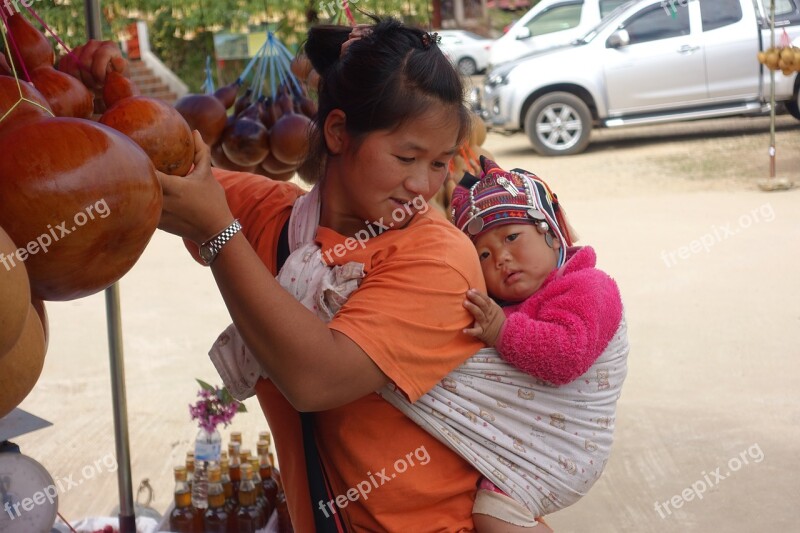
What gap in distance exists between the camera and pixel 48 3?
2.21 m

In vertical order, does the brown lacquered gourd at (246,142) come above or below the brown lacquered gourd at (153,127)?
below

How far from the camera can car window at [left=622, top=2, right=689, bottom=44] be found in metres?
11.5

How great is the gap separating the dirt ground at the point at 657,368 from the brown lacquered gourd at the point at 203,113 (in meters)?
2.22

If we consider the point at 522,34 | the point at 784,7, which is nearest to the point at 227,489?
the point at 784,7

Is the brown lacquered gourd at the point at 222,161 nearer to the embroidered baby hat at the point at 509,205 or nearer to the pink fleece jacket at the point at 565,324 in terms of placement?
the embroidered baby hat at the point at 509,205

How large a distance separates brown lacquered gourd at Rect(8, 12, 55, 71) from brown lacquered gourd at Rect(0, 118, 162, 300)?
1.15 feet

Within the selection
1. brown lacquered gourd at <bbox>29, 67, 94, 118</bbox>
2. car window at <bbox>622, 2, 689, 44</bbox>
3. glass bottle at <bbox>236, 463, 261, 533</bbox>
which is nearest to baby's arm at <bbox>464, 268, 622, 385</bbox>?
brown lacquered gourd at <bbox>29, 67, 94, 118</bbox>

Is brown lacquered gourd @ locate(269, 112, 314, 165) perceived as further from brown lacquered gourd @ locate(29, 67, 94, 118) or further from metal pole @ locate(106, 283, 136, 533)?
brown lacquered gourd @ locate(29, 67, 94, 118)

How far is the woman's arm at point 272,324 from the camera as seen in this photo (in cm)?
126

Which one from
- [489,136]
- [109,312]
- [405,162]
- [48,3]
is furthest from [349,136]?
[489,136]

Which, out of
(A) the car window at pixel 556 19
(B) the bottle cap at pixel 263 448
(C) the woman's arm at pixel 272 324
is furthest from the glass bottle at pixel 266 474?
(A) the car window at pixel 556 19

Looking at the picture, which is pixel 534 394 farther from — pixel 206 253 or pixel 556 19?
pixel 556 19

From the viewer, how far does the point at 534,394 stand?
156cm

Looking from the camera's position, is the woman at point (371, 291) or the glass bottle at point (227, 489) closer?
the woman at point (371, 291)
